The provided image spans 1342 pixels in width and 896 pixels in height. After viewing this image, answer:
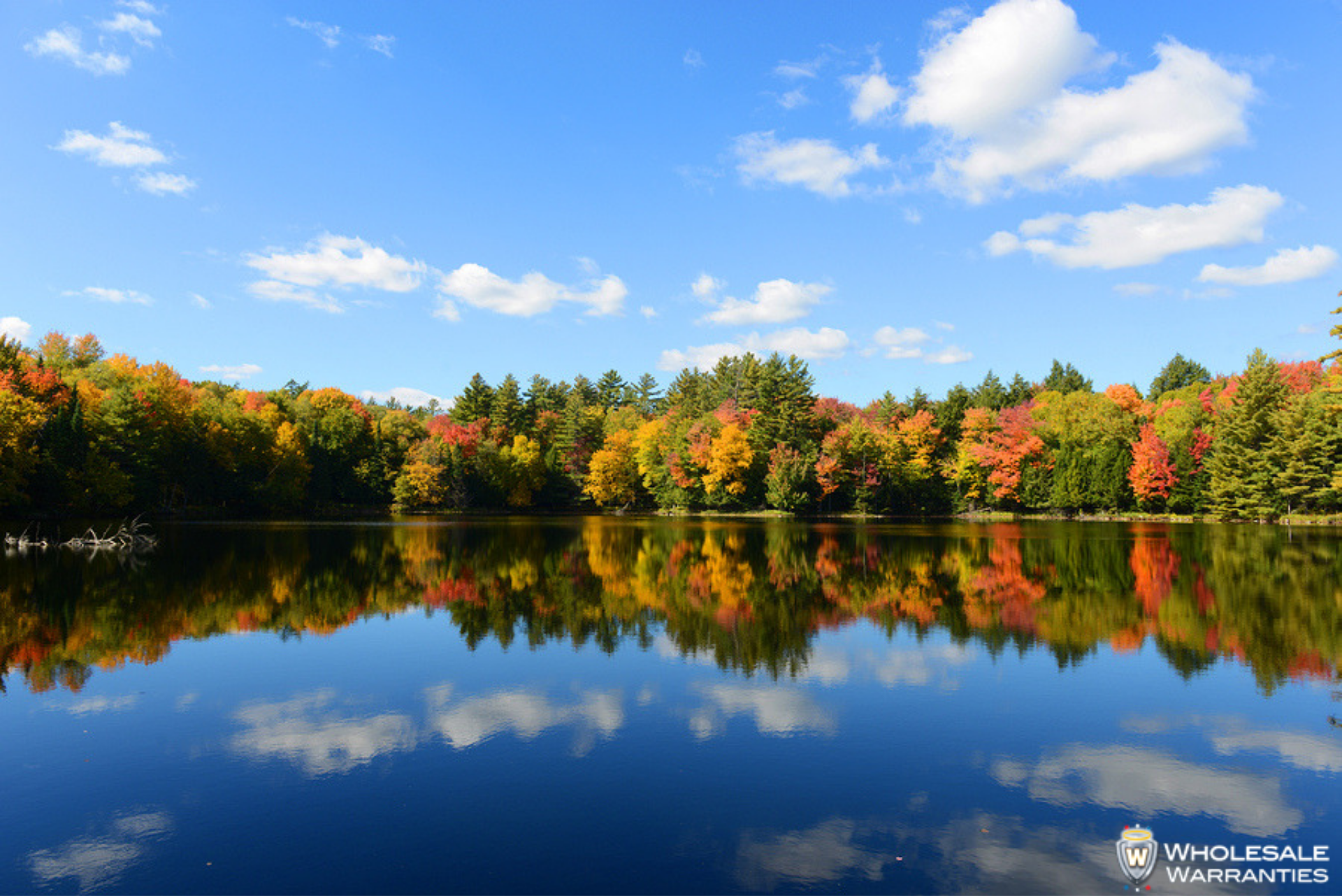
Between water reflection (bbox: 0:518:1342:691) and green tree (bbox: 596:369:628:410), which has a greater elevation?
green tree (bbox: 596:369:628:410)

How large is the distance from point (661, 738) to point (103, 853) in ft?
18.3

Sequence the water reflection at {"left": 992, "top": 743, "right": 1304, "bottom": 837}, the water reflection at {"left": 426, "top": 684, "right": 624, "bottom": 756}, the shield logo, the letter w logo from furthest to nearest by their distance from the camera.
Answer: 1. the water reflection at {"left": 426, "top": 684, "right": 624, "bottom": 756}
2. the water reflection at {"left": 992, "top": 743, "right": 1304, "bottom": 837}
3. the letter w logo
4. the shield logo

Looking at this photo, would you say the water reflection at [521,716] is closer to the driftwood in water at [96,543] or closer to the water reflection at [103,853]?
the water reflection at [103,853]

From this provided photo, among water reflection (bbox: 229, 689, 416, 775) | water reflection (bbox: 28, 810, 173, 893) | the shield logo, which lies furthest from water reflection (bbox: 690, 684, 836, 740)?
water reflection (bbox: 28, 810, 173, 893)

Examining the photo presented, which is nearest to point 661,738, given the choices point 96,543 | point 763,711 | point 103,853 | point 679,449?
point 763,711

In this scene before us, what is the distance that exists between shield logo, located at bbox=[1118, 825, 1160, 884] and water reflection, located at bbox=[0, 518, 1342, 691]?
532 centimetres

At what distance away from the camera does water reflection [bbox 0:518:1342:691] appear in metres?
14.4

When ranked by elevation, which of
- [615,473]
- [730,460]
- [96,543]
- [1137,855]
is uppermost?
[730,460]

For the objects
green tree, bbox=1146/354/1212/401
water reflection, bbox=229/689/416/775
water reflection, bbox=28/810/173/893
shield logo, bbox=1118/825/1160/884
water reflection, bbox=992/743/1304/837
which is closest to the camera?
water reflection, bbox=28/810/173/893

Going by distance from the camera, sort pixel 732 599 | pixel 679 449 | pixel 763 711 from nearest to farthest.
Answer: pixel 763 711
pixel 732 599
pixel 679 449

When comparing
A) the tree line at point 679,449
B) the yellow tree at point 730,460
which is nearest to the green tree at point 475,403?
the tree line at point 679,449

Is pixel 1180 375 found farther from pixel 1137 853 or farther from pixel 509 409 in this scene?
pixel 1137 853

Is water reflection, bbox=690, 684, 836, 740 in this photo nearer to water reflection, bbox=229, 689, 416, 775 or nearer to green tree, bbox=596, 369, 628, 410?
water reflection, bbox=229, 689, 416, 775

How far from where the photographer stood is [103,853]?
22.0 ft
